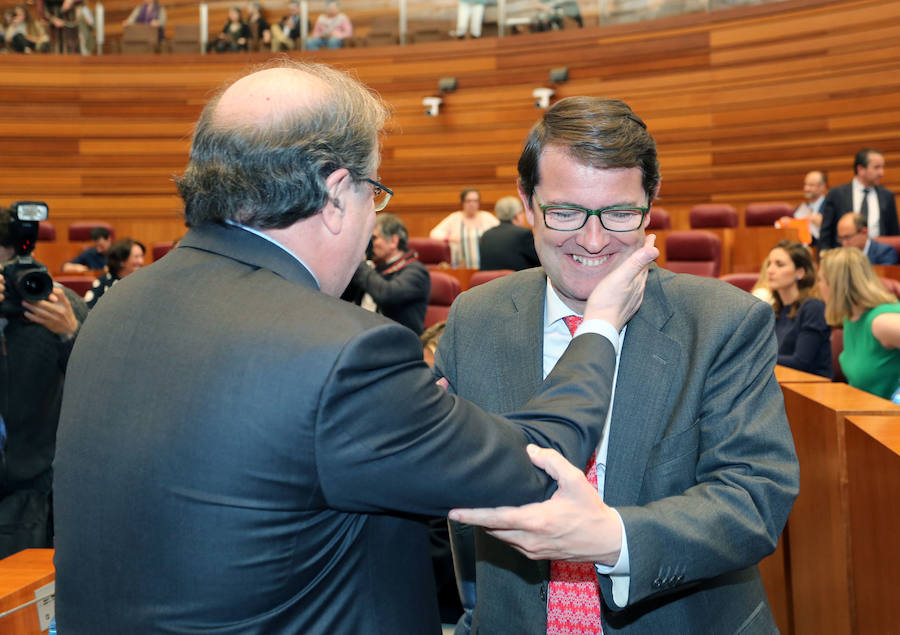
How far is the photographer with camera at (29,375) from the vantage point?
7.59 feet

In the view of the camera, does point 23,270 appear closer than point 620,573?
No

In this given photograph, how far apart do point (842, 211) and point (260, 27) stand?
768 centimetres

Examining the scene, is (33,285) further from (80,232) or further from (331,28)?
(331,28)

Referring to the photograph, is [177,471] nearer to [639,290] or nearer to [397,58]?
[639,290]

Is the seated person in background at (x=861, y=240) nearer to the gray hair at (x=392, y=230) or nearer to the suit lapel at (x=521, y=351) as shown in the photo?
the gray hair at (x=392, y=230)

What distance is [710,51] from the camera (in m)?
9.38

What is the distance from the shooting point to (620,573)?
1200 millimetres

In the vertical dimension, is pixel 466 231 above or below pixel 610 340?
below

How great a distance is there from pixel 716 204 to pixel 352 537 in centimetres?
909

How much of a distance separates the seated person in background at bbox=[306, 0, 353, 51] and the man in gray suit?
10263 mm

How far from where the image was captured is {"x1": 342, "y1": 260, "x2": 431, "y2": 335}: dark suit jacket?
15.3 feet

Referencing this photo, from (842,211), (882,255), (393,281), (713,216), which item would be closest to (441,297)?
(393,281)

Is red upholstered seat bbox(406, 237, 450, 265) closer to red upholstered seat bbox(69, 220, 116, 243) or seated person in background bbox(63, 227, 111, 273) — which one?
seated person in background bbox(63, 227, 111, 273)

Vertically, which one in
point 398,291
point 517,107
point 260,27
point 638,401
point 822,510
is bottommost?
point 822,510
